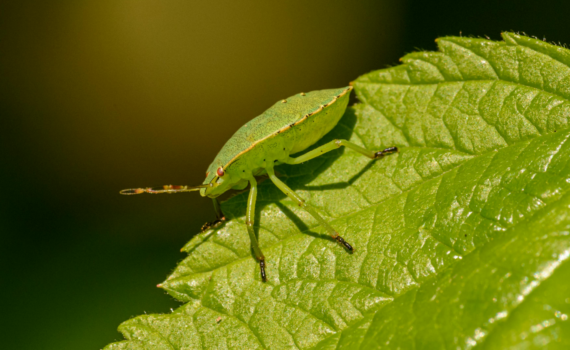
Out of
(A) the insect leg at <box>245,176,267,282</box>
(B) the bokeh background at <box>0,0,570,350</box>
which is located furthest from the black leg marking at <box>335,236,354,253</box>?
(B) the bokeh background at <box>0,0,570,350</box>

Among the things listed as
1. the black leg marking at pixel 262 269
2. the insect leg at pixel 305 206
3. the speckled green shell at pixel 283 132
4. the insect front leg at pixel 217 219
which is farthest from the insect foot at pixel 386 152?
the insect front leg at pixel 217 219

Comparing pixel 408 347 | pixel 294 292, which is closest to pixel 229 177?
pixel 294 292

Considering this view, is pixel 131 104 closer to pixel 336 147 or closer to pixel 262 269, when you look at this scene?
pixel 336 147

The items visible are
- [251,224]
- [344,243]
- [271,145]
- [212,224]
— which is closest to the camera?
[344,243]

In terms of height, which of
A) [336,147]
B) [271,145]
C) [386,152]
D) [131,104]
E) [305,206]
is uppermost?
[131,104]

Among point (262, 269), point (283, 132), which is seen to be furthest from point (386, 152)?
point (262, 269)

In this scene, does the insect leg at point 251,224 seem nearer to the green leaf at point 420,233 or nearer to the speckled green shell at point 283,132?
the green leaf at point 420,233
